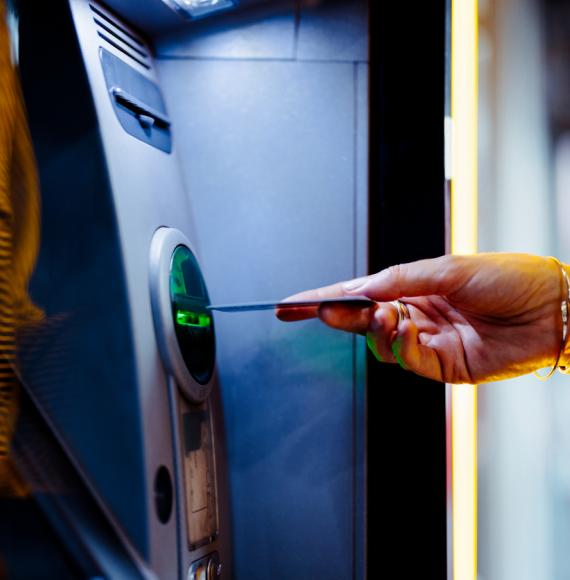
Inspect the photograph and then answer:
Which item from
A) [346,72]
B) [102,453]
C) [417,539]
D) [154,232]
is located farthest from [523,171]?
[102,453]

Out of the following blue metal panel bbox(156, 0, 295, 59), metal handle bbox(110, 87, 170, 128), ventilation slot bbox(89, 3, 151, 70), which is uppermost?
blue metal panel bbox(156, 0, 295, 59)

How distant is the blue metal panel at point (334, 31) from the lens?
41.1 inches

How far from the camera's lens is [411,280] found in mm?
930

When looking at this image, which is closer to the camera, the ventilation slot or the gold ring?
the ventilation slot

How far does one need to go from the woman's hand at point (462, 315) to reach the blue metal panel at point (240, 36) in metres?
0.44

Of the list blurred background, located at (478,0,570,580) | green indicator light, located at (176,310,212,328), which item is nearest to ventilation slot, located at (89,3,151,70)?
green indicator light, located at (176,310,212,328)

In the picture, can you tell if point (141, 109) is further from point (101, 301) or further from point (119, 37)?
point (101, 301)

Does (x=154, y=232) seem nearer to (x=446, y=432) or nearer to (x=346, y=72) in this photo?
(x=346, y=72)

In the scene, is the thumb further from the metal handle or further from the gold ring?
the metal handle

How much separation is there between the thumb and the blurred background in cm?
128

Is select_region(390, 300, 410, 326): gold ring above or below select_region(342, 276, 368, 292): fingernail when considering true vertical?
below

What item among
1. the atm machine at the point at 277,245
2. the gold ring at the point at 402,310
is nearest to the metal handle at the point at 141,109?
the atm machine at the point at 277,245

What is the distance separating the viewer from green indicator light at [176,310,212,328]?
34.4 inches

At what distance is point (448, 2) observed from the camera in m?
1.11
